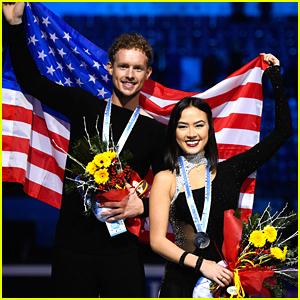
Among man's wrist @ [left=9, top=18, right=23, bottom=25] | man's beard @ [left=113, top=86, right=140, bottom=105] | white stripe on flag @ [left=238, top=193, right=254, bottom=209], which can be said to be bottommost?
white stripe on flag @ [left=238, top=193, right=254, bottom=209]

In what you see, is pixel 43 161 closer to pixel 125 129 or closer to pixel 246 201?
pixel 125 129

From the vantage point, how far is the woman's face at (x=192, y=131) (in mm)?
3066

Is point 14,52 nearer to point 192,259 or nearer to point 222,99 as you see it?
point 222,99

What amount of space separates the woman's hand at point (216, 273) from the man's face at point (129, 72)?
1333 mm

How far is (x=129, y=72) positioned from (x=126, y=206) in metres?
0.96

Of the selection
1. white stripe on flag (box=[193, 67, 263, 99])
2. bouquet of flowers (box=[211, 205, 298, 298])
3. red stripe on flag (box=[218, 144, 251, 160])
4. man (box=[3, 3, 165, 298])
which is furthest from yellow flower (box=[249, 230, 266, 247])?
white stripe on flag (box=[193, 67, 263, 99])

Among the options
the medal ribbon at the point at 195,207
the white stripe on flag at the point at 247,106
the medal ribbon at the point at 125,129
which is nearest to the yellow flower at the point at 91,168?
the medal ribbon at the point at 125,129

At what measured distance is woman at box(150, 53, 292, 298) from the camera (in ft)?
9.53

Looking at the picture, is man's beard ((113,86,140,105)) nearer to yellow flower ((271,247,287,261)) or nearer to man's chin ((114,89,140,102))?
man's chin ((114,89,140,102))

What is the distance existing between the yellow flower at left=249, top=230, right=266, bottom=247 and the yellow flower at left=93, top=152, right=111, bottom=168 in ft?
3.28

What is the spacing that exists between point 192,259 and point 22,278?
384 centimetres

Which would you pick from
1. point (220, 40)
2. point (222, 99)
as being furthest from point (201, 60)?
point (222, 99)

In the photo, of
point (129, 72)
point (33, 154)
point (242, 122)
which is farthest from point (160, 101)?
point (33, 154)

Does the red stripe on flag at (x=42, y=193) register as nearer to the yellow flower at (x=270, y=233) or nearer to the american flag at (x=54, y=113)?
the american flag at (x=54, y=113)
